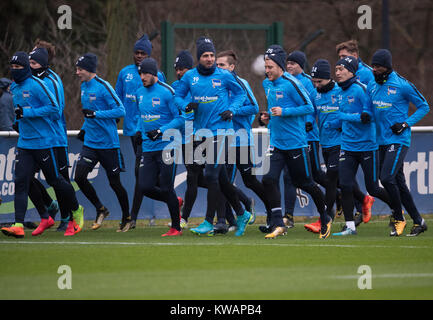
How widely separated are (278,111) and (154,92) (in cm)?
173

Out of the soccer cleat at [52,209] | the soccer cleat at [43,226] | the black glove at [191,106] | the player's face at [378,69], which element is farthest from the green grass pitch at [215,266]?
the player's face at [378,69]

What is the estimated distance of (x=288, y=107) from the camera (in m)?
13.6

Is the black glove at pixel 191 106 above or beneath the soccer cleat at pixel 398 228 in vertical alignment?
above

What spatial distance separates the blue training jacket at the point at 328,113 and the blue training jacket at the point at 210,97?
5.45 feet

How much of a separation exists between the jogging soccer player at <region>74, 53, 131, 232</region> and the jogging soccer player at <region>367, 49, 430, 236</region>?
3.44 meters

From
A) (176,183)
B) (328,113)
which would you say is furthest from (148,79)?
(176,183)

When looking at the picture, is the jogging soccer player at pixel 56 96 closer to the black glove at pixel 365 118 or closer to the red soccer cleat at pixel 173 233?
the red soccer cleat at pixel 173 233

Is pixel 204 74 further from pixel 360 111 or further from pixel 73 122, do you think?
pixel 73 122

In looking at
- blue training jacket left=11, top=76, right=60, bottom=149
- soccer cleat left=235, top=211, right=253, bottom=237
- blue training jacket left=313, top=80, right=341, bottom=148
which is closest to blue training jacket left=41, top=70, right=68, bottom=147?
blue training jacket left=11, top=76, right=60, bottom=149

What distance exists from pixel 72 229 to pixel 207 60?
2.88m

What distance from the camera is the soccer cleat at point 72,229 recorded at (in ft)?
46.6

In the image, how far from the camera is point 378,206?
1753cm
